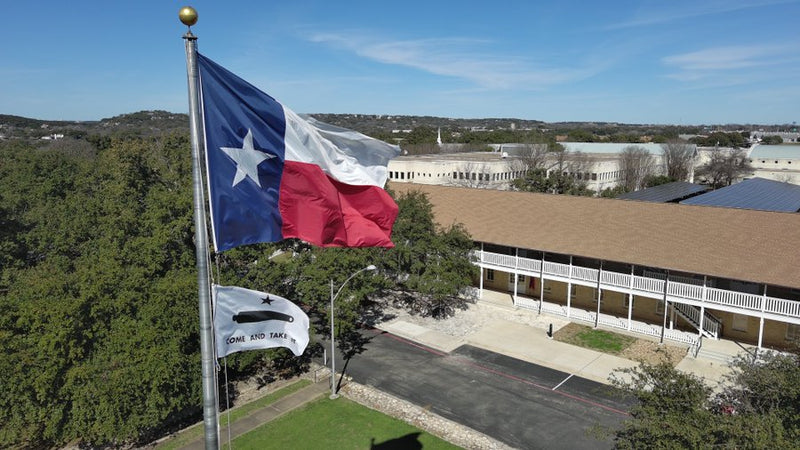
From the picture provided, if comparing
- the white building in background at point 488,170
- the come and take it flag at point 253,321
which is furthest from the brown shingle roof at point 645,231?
the white building in background at point 488,170

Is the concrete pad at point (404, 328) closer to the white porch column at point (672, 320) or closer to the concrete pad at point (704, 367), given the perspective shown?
the concrete pad at point (704, 367)

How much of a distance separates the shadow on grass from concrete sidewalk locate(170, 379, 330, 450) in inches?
186

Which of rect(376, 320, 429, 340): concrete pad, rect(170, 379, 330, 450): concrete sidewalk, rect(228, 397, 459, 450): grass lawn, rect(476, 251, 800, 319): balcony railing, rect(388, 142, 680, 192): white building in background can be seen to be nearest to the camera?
rect(228, 397, 459, 450): grass lawn

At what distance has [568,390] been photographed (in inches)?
979

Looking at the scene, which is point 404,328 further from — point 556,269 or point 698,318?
point 698,318

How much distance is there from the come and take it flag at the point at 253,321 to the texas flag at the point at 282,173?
88 centimetres

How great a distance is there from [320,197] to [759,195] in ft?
165

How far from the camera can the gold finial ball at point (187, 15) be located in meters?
6.47

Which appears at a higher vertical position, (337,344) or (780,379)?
(780,379)

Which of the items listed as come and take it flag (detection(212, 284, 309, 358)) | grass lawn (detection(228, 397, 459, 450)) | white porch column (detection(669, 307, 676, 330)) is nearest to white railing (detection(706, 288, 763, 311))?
white porch column (detection(669, 307, 676, 330))

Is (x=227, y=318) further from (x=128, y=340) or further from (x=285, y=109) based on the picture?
(x=128, y=340)

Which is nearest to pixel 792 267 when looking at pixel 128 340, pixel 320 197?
pixel 320 197

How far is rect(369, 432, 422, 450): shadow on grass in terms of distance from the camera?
20.4 metres

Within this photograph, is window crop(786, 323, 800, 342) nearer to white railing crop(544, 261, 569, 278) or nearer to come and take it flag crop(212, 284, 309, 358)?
white railing crop(544, 261, 569, 278)
